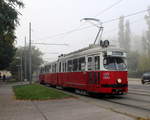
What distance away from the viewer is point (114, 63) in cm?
1581

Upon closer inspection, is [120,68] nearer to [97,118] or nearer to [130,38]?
[97,118]

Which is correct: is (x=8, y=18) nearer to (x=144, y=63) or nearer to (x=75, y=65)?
(x=75, y=65)

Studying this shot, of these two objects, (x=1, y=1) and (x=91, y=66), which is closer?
(x=1, y=1)

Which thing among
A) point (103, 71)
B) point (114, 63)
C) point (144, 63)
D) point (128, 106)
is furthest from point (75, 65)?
point (144, 63)

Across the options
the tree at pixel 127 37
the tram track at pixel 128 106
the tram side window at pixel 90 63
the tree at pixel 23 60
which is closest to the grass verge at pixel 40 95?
the tram side window at pixel 90 63

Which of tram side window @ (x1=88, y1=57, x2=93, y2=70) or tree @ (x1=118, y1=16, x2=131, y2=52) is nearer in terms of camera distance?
tram side window @ (x1=88, y1=57, x2=93, y2=70)

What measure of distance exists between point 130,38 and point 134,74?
58.9 feet

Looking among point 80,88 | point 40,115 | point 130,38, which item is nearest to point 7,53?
point 80,88

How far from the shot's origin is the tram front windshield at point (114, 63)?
614 inches

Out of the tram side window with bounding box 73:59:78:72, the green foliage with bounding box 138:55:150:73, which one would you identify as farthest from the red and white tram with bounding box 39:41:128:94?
the green foliage with bounding box 138:55:150:73

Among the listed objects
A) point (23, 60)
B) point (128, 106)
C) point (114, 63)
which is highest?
point (23, 60)

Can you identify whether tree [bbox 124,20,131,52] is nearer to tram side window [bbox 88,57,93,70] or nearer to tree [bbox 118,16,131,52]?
tree [bbox 118,16,131,52]

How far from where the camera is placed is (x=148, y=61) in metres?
67.4

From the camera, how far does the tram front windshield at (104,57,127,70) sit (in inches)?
614
